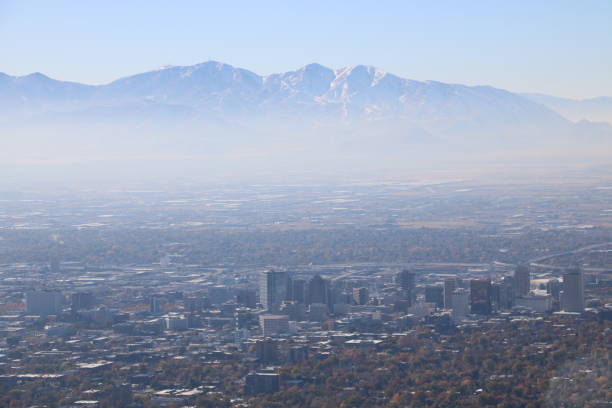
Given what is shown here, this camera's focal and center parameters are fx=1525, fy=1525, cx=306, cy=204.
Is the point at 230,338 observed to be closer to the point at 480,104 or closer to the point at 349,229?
the point at 349,229

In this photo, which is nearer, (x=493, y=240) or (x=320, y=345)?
(x=320, y=345)

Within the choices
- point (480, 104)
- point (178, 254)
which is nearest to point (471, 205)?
point (178, 254)

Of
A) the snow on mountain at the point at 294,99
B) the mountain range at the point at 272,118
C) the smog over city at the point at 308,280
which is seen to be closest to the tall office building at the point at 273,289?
the smog over city at the point at 308,280

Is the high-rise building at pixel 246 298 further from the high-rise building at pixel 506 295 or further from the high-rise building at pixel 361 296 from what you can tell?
the high-rise building at pixel 506 295

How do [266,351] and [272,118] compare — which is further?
[272,118]

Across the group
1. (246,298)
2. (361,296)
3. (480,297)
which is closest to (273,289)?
(246,298)

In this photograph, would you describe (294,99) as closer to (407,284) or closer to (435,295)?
(407,284)
